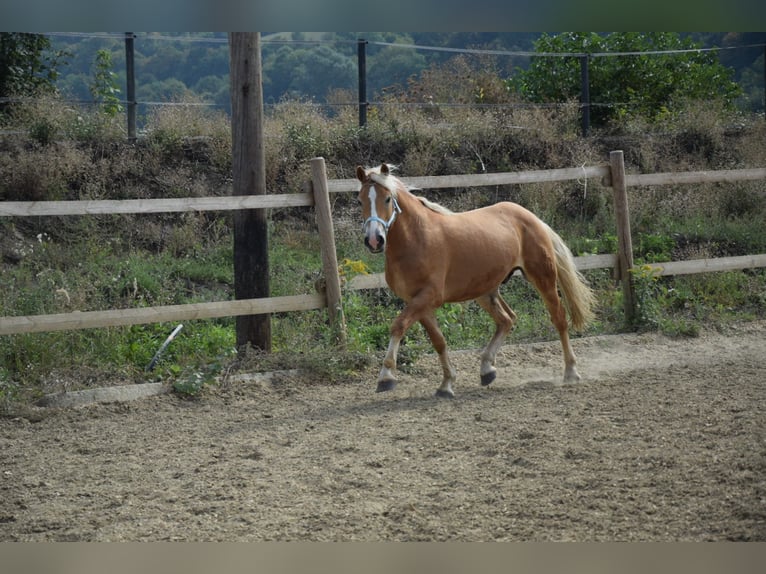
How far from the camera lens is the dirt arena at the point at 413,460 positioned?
10.9 feet

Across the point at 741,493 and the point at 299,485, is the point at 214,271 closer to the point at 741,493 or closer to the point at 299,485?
the point at 299,485

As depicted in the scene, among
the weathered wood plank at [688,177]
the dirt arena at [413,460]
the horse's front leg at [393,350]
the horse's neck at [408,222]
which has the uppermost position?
the weathered wood plank at [688,177]

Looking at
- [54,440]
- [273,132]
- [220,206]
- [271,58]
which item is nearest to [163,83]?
[271,58]

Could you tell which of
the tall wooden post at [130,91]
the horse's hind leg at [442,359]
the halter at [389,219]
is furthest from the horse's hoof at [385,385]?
the tall wooden post at [130,91]

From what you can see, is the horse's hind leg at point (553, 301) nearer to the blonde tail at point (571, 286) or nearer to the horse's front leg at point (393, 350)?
the blonde tail at point (571, 286)

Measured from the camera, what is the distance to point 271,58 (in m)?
20.7

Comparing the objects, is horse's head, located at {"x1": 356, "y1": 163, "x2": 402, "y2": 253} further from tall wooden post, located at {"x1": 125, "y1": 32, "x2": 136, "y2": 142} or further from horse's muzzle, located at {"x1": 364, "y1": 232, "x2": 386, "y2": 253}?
Answer: tall wooden post, located at {"x1": 125, "y1": 32, "x2": 136, "y2": 142}

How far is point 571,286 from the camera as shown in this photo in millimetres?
6547

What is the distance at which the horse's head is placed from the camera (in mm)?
5379

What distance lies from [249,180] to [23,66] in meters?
6.85

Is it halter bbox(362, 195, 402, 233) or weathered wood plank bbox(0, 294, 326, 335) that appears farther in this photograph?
weathered wood plank bbox(0, 294, 326, 335)

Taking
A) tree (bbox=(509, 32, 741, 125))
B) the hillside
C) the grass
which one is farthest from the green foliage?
tree (bbox=(509, 32, 741, 125))

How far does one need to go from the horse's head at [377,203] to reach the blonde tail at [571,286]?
1.56m

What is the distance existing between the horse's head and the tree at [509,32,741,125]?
28.4 feet
